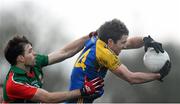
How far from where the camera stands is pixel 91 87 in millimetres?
9320

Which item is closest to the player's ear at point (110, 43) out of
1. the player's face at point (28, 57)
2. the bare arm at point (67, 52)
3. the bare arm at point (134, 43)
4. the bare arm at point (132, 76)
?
the bare arm at point (132, 76)

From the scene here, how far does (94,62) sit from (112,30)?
0.51 meters

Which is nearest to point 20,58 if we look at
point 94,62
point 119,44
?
point 94,62

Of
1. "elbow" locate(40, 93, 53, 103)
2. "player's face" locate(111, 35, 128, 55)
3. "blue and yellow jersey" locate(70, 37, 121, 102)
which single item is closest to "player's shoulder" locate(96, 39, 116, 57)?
"blue and yellow jersey" locate(70, 37, 121, 102)

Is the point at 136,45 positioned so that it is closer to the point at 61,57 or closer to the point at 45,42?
the point at 61,57

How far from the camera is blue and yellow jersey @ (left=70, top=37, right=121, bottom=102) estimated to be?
31.0ft

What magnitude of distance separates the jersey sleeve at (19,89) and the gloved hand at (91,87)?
675mm

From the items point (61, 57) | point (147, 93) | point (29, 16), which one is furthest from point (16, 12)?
point (61, 57)

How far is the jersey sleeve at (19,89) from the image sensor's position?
9422 mm

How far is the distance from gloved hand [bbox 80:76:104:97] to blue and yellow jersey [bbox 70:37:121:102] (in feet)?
0.46

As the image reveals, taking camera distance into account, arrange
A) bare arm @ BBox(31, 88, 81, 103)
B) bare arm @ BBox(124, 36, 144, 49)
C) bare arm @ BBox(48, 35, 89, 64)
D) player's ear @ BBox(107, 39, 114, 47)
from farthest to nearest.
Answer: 1. bare arm @ BBox(48, 35, 89, 64)
2. bare arm @ BBox(124, 36, 144, 49)
3. player's ear @ BBox(107, 39, 114, 47)
4. bare arm @ BBox(31, 88, 81, 103)

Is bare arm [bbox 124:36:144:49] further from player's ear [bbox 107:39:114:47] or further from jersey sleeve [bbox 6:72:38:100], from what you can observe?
jersey sleeve [bbox 6:72:38:100]

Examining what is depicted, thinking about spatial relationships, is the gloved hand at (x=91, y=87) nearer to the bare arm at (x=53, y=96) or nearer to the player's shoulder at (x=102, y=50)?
the bare arm at (x=53, y=96)

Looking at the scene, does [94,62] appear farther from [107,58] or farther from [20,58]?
[20,58]
